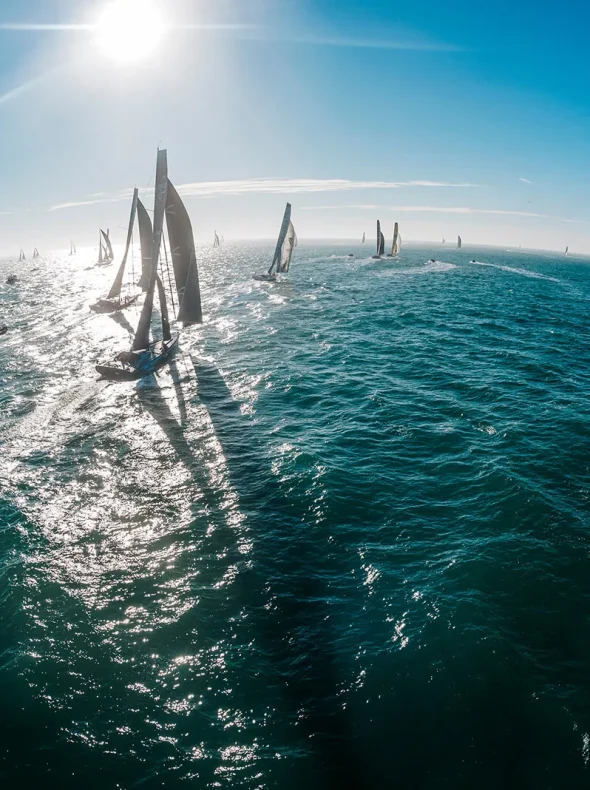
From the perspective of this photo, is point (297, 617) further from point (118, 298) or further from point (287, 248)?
point (287, 248)

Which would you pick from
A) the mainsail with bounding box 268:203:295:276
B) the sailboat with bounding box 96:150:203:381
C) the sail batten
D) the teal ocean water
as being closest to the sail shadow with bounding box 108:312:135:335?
the sailboat with bounding box 96:150:203:381

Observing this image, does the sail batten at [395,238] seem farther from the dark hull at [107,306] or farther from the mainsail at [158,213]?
the mainsail at [158,213]

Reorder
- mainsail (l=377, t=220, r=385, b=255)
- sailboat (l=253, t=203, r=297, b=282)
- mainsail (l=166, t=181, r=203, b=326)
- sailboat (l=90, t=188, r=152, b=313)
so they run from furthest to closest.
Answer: mainsail (l=377, t=220, r=385, b=255) < sailboat (l=253, t=203, r=297, b=282) < sailboat (l=90, t=188, r=152, b=313) < mainsail (l=166, t=181, r=203, b=326)

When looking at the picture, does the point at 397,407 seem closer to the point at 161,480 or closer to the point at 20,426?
the point at 161,480

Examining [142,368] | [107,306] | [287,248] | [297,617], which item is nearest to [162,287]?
[142,368]

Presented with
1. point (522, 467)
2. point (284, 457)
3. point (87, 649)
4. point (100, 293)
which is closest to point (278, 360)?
point (284, 457)

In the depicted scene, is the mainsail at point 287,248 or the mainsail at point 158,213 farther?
the mainsail at point 287,248

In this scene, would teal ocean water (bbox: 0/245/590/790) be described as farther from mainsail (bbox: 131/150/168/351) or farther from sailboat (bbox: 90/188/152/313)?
sailboat (bbox: 90/188/152/313)

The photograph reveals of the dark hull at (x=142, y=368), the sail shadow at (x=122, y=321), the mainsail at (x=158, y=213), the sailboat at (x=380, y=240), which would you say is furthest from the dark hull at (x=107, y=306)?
the sailboat at (x=380, y=240)
